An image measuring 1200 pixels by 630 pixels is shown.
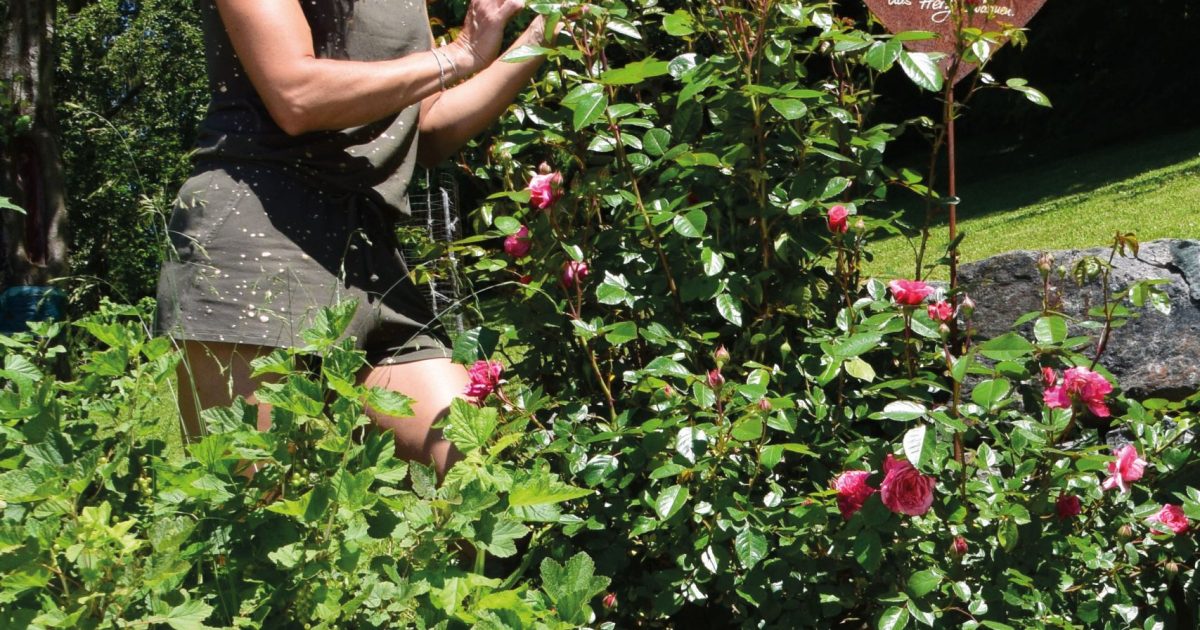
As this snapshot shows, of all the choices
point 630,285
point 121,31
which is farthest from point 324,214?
point 121,31

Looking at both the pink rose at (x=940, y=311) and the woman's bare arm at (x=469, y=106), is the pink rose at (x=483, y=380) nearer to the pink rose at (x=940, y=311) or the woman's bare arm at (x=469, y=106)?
the woman's bare arm at (x=469, y=106)

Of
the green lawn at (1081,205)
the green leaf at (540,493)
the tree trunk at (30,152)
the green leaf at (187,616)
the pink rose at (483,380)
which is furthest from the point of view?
the tree trunk at (30,152)

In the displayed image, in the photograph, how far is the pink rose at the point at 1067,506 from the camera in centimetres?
202

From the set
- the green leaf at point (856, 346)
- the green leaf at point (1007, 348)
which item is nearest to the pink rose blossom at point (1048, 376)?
the green leaf at point (1007, 348)

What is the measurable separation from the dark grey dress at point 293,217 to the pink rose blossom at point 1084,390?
1.11 meters

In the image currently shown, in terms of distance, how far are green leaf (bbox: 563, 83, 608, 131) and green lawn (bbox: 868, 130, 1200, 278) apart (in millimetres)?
3963

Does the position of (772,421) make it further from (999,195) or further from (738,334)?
(999,195)

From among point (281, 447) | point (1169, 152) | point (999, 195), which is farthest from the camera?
point (999, 195)

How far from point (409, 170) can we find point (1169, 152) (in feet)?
45.8

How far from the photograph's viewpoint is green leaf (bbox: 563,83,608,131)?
6.18ft

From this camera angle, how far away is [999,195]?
14969 millimetres

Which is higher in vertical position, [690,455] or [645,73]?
[645,73]

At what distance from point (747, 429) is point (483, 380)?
50 centimetres

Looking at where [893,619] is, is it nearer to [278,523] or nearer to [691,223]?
[691,223]
